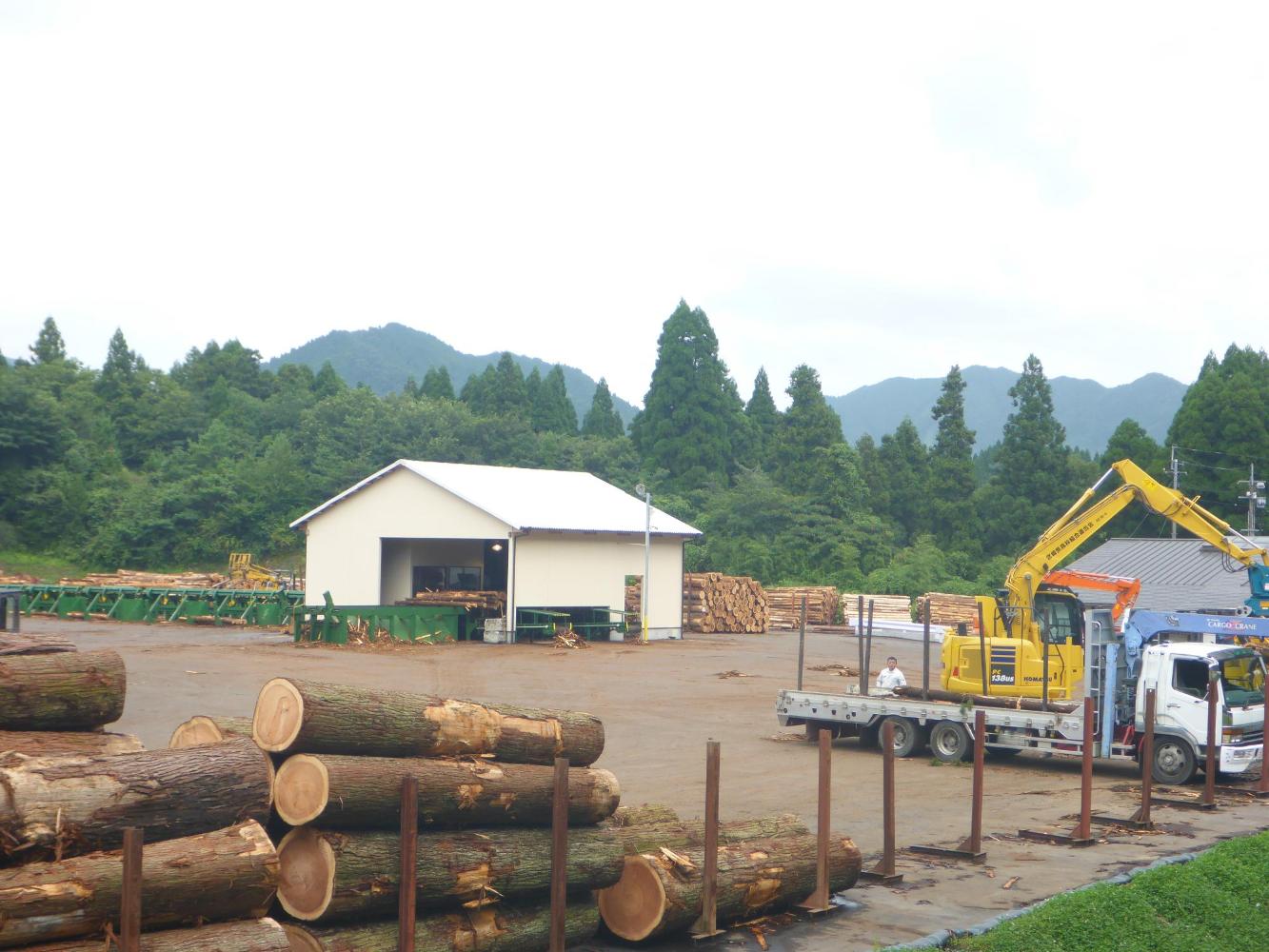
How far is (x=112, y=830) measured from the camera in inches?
277

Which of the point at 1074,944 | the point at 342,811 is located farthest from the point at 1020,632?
the point at 342,811

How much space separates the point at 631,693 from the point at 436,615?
12778 millimetres

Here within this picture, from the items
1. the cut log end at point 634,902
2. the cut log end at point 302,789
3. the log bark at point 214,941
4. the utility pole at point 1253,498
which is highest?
the utility pole at point 1253,498

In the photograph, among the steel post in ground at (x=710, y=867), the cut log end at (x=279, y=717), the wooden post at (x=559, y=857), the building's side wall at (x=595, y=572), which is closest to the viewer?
the cut log end at (x=279, y=717)

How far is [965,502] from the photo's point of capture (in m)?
73.1

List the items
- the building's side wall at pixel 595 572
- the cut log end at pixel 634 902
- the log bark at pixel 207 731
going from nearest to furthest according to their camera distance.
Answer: the log bark at pixel 207 731
the cut log end at pixel 634 902
the building's side wall at pixel 595 572

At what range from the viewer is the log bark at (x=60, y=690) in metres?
7.91

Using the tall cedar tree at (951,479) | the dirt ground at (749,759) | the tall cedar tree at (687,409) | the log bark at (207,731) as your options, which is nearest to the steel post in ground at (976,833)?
the dirt ground at (749,759)

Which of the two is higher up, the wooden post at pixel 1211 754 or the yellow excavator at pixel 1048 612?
the yellow excavator at pixel 1048 612

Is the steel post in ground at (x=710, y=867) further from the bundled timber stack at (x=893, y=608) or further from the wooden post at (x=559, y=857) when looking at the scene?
the bundled timber stack at (x=893, y=608)

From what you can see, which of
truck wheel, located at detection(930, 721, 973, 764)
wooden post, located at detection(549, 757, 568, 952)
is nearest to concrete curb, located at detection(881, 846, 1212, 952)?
wooden post, located at detection(549, 757, 568, 952)

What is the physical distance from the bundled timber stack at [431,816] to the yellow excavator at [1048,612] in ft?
40.8

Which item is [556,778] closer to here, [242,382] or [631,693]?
[631,693]

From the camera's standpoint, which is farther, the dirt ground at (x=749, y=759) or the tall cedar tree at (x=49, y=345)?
the tall cedar tree at (x=49, y=345)
